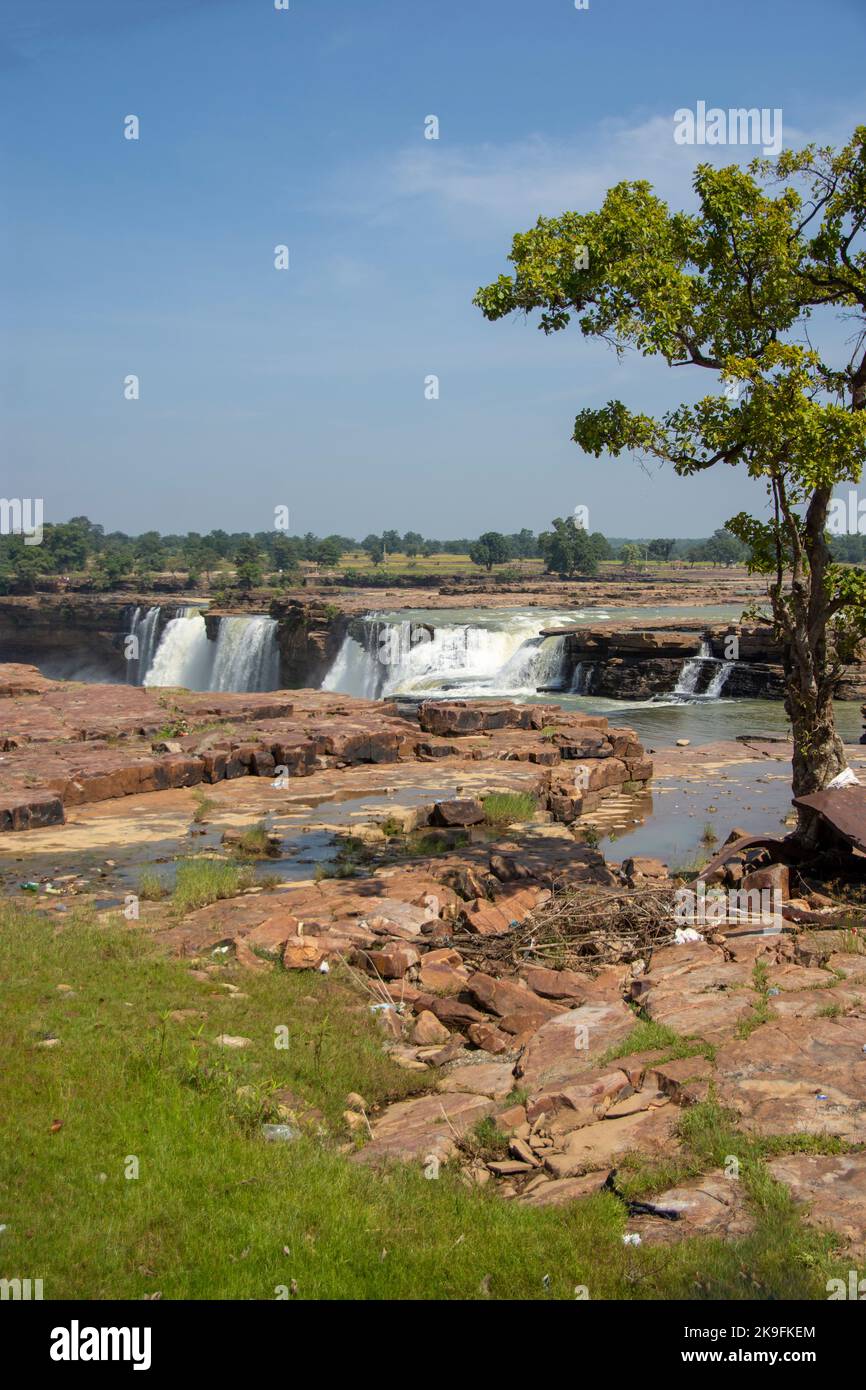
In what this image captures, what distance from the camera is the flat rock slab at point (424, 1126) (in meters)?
5.85

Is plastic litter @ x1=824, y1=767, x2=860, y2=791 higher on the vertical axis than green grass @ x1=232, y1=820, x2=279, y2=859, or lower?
higher

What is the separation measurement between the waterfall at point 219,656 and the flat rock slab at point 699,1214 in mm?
41708

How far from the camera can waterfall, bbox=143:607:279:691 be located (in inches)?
1815

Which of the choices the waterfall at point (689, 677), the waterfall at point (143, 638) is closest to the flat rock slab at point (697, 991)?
the waterfall at point (689, 677)

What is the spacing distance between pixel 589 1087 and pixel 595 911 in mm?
3895

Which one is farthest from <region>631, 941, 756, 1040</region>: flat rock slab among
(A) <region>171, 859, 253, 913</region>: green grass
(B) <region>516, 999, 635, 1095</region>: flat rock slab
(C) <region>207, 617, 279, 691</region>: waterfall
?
(C) <region>207, 617, 279, 691</region>: waterfall

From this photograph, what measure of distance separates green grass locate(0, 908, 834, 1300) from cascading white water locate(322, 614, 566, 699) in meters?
31.3

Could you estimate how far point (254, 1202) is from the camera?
16.6ft

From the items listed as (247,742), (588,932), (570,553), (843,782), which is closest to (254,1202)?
(588,932)

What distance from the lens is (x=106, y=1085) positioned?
621 centimetres

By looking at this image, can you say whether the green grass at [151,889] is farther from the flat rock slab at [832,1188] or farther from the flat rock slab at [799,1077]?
the flat rock slab at [832,1188]

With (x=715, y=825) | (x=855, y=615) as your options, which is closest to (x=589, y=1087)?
(x=855, y=615)

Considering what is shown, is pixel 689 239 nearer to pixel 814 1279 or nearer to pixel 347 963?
pixel 347 963

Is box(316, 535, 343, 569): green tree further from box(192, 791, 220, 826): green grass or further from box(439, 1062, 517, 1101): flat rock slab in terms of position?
box(439, 1062, 517, 1101): flat rock slab
